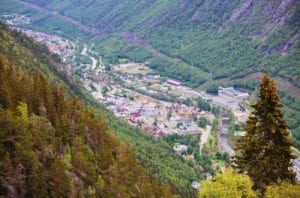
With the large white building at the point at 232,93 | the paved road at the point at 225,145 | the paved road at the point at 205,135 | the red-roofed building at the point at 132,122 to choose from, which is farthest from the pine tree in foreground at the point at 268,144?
the large white building at the point at 232,93

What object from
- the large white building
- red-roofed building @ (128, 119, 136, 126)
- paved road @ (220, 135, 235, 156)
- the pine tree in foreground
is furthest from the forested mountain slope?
the large white building

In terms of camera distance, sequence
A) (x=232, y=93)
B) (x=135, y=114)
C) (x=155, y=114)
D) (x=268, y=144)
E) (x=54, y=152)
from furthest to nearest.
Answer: (x=232, y=93)
(x=155, y=114)
(x=135, y=114)
(x=54, y=152)
(x=268, y=144)

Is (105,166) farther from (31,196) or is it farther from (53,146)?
(31,196)

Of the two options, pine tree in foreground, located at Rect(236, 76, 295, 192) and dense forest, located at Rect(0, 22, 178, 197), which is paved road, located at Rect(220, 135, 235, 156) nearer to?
dense forest, located at Rect(0, 22, 178, 197)

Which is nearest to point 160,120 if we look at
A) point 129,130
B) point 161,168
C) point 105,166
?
point 129,130

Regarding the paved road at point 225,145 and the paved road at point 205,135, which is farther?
the paved road at point 205,135

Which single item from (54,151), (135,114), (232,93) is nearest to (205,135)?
(135,114)

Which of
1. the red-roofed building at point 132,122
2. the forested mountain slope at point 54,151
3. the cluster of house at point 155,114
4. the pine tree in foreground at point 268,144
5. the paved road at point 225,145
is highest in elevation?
the pine tree in foreground at point 268,144

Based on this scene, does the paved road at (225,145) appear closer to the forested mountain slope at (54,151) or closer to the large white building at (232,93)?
the large white building at (232,93)

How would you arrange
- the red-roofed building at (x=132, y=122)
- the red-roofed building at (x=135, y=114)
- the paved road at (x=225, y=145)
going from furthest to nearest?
the red-roofed building at (x=135, y=114), the red-roofed building at (x=132, y=122), the paved road at (x=225, y=145)

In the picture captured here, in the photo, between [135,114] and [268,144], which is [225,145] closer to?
[135,114]
